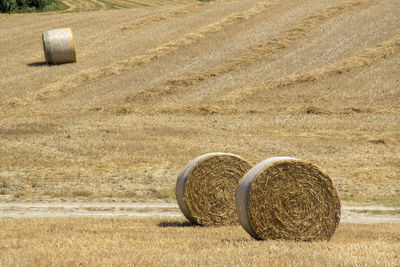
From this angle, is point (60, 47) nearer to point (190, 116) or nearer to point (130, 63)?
point (130, 63)

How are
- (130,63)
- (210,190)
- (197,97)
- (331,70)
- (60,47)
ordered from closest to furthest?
1. (210,190)
2. (197,97)
3. (331,70)
4. (130,63)
5. (60,47)

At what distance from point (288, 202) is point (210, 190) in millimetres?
2844

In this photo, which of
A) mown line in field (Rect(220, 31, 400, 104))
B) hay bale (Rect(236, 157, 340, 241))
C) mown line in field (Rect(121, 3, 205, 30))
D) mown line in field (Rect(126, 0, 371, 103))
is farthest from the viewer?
mown line in field (Rect(121, 3, 205, 30))

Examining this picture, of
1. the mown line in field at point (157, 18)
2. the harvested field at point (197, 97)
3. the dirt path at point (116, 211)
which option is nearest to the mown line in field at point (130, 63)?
the harvested field at point (197, 97)

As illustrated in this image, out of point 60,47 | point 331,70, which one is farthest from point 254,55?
point 60,47

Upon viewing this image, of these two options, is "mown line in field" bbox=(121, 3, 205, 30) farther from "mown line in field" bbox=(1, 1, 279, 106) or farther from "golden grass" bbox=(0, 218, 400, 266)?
"golden grass" bbox=(0, 218, 400, 266)

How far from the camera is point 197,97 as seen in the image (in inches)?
1229

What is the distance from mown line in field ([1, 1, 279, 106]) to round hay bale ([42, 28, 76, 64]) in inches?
99.8

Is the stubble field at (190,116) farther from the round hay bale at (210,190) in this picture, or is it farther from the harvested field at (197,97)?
the round hay bale at (210,190)

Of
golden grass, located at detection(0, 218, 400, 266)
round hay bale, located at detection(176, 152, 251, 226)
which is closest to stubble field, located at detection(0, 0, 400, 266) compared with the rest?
golden grass, located at detection(0, 218, 400, 266)

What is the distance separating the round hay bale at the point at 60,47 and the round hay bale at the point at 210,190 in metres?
26.4

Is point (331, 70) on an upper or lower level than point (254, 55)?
lower

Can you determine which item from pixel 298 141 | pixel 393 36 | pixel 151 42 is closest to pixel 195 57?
pixel 151 42

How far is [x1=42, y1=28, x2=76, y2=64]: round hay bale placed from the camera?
3788 centimetres
